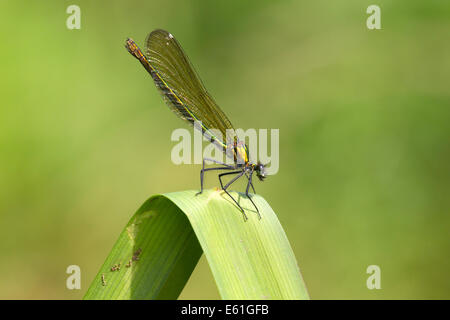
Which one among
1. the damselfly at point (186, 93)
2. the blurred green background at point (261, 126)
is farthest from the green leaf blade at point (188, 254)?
the blurred green background at point (261, 126)

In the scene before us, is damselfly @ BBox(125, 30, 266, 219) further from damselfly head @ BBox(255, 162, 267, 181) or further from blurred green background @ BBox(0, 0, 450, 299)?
blurred green background @ BBox(0, 0, 450, 299)

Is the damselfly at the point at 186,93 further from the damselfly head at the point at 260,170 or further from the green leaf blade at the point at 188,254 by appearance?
the green leaf blade at the point at 188,254

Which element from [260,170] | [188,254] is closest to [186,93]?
[260,170]

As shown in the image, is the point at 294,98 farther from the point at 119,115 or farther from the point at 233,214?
the point at 233,214

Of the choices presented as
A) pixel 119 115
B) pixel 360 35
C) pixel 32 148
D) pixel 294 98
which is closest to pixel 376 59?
pixel 360 35

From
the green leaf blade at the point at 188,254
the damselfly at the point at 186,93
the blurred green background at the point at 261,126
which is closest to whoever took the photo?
the green leaf blade at the point at 188,254

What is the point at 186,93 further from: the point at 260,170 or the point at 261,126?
the point at 261,126
